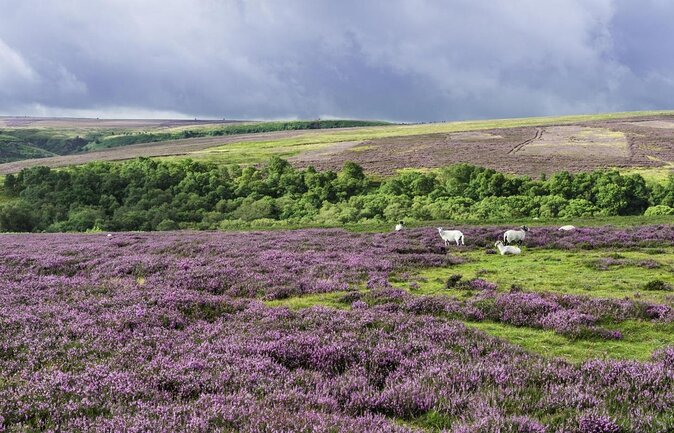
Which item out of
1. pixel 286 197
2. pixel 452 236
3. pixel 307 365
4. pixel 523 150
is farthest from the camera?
pixel 523 150

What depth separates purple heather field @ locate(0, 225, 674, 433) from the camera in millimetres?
5988

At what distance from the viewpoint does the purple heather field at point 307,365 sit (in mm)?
5988

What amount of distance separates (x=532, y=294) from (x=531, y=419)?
9708mm

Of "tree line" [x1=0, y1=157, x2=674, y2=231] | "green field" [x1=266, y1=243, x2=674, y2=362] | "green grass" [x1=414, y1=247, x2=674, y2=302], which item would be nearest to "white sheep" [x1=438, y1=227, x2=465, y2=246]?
"green field" [x1=266, y1=243, x2=674, y2=362]

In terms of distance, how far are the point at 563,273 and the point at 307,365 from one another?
15755mm

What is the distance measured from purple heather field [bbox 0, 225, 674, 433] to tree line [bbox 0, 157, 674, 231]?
45.6 metres

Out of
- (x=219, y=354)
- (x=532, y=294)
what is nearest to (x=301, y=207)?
(x=532, y=294)

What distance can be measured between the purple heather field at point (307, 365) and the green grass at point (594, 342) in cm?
41

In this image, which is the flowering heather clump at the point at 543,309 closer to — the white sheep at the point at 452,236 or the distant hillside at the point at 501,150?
the white sheep at the point at 452,236

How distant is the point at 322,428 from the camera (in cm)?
557

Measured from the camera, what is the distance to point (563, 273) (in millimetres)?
20141

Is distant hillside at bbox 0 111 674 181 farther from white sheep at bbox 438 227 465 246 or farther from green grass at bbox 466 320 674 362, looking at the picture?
green grass at bbox 466 320 674 362

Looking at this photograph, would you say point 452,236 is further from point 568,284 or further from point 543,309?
point 543,309

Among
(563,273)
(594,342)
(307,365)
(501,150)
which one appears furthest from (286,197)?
(307,365)
